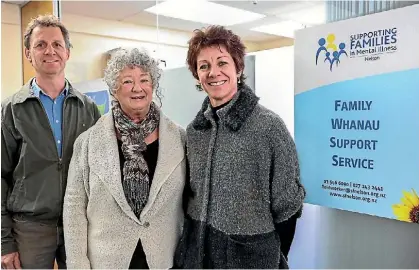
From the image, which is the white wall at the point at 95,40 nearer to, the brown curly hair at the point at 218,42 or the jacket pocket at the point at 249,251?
the brown curly hair at the point at 218,42

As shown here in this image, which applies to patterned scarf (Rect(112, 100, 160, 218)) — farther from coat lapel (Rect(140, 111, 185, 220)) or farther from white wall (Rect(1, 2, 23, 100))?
white wall (Rect(1, 2, 23, 100))

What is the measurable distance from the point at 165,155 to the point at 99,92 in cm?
187

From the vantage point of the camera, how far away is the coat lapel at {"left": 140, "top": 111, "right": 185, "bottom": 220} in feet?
4.70

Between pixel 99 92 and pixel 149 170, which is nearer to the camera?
pixel 149 170

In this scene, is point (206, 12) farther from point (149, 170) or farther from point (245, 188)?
point (245, 188)

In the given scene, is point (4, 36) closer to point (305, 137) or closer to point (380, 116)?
point (305, 137)

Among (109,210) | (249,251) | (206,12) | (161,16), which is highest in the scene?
(161,16)

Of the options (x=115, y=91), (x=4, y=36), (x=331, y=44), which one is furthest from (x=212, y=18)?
(x=4, y=36)

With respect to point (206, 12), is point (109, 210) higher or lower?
lower

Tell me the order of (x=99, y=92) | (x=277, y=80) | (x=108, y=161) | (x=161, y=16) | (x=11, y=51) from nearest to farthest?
(x=108, y=161) → (x=277, y=80) → (x=99, y=92) → (x=161, y=16) → (x=11, y=51)

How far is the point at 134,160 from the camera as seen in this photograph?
56.9 inches

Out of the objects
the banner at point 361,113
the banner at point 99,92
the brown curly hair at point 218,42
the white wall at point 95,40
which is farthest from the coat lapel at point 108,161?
the white wall at point 95,40

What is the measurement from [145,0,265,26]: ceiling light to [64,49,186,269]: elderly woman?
1.92 meters

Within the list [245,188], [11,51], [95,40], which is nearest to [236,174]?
[245,188]
